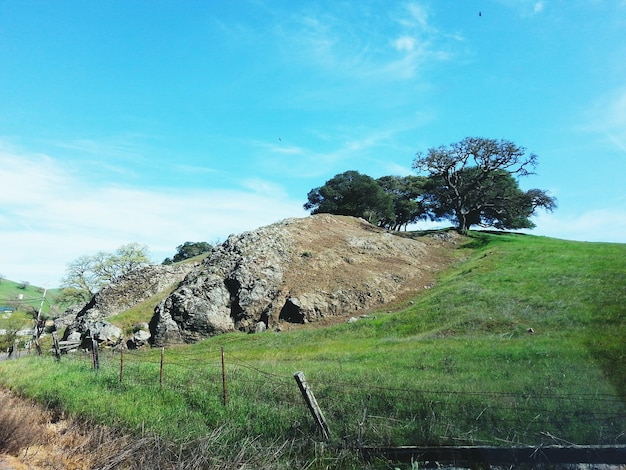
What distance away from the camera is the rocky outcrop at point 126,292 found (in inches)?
1610

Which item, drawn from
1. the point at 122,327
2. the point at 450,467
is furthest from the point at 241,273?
the point at 450,467

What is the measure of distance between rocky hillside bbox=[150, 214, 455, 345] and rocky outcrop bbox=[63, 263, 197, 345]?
9.07m

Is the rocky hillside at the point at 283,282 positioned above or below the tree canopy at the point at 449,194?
below

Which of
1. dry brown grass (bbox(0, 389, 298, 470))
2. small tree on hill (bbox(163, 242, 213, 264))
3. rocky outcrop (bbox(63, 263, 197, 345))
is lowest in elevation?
dry brown grass (bbox(0, 389, 298, 470))

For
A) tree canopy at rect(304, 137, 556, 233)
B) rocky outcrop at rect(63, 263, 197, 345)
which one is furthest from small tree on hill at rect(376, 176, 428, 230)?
rocky outcrop at rect(63, 263, 197, 345)

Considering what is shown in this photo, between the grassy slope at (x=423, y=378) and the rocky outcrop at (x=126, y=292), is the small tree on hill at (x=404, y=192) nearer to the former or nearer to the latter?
the rocky outcrop at (x=126, y=292)

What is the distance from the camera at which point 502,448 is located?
6832 millimetres

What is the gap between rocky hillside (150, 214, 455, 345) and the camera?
31625mm

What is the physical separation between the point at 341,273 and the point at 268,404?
80.2 feet

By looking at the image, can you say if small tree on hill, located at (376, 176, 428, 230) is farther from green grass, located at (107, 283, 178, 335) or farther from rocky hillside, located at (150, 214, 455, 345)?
green grass, located at (107, 283, 178, 335)

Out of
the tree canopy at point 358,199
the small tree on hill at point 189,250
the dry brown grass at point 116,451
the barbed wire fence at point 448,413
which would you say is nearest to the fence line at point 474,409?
the barbed wire fence at point 448,413

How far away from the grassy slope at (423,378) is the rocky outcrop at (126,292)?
1664cm

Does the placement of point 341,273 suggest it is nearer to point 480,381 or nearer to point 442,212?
point 480,381

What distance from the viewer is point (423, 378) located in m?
13.0
